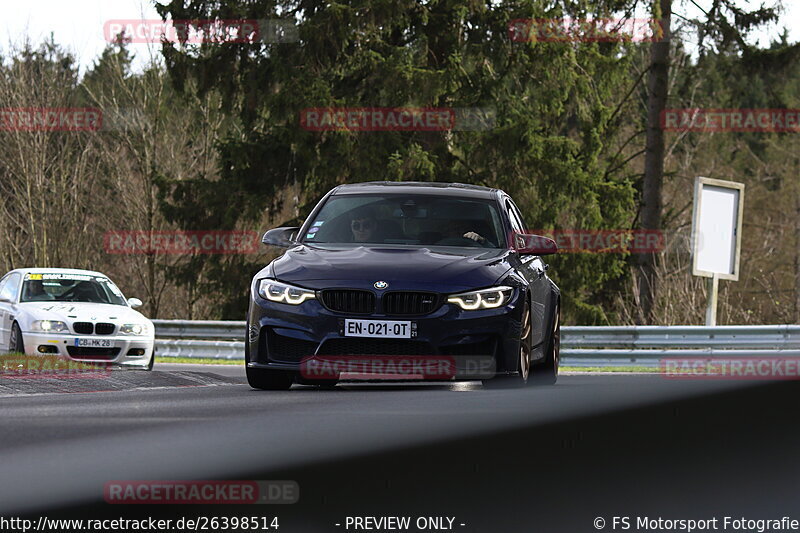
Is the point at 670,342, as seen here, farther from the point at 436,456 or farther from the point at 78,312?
the point at 436,456

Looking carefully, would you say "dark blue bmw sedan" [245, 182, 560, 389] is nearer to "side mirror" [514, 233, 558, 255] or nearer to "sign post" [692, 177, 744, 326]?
"side mirror" [514, 233, 558, 255]

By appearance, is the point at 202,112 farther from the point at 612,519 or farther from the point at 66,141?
the point at 612,519

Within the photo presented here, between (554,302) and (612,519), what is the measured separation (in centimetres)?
772

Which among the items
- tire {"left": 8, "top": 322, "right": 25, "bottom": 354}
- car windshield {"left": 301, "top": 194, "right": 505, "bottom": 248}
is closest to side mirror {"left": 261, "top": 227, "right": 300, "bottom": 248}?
car windshield {"left": 301, "top": 194, "right": 505, "bottom": 248}

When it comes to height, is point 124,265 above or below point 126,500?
below

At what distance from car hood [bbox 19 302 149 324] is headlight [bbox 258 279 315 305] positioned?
28.7 ft

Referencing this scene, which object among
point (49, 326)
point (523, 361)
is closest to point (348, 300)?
point (523, 361)

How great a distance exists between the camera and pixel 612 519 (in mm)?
5027

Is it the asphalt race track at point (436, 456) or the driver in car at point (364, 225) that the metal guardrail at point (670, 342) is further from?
the asphalt race track at point (436, 456)

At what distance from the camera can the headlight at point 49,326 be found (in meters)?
18.5

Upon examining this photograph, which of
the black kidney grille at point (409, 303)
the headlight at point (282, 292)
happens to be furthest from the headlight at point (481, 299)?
the headlight at point (282, 292)

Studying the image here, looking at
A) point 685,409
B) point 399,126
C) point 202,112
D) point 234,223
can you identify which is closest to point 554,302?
point 685,409

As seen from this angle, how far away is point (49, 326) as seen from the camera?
18500 millimetres

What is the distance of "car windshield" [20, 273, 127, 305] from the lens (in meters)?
19.7
